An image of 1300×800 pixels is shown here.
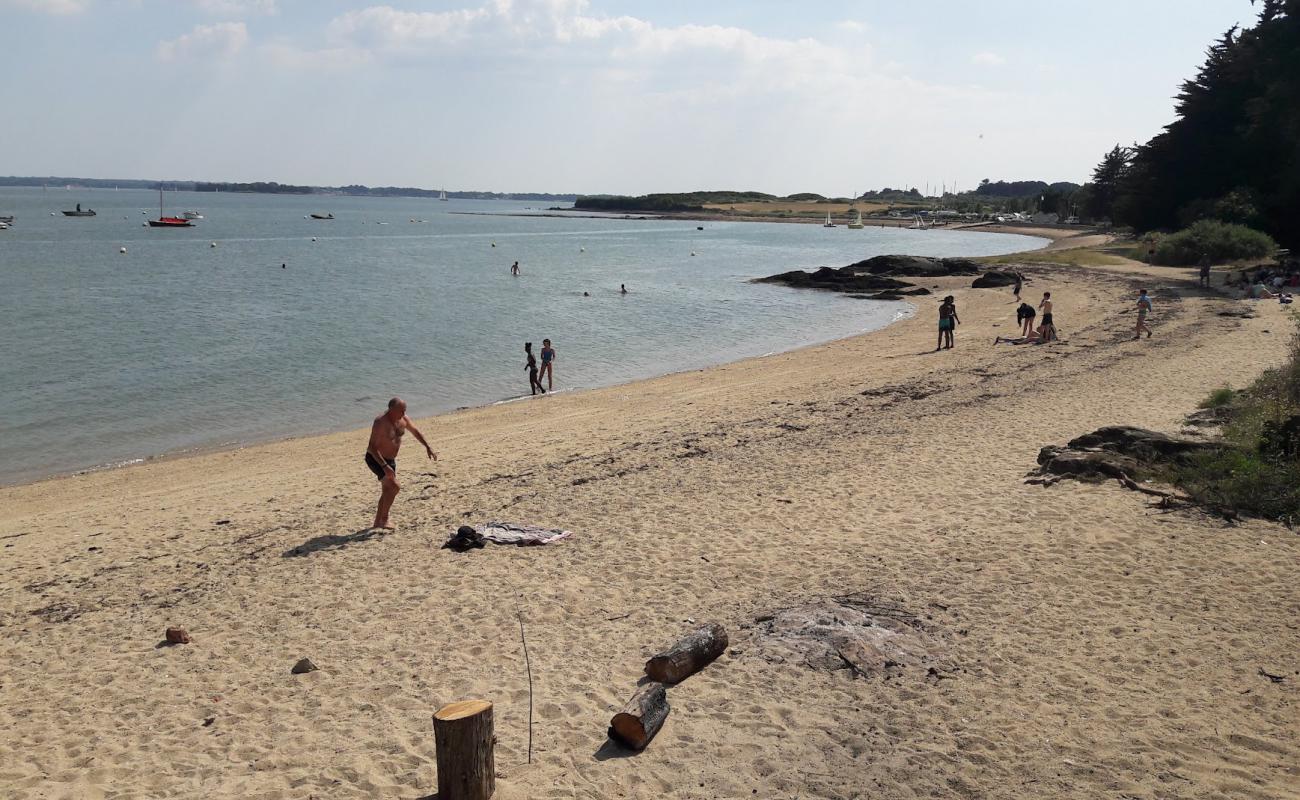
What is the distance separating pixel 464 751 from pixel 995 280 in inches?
1736

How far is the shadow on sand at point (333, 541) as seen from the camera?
995 cm

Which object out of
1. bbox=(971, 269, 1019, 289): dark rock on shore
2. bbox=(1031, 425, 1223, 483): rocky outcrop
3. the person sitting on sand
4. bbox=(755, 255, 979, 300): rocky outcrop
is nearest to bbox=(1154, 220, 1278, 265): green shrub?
bbox=(971, 269, 1019, 289): dark rock on shore

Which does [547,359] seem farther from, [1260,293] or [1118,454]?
[1260,293]

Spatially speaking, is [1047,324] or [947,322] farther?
[947,322]

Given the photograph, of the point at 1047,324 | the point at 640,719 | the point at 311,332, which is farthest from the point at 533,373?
the point at 640,719

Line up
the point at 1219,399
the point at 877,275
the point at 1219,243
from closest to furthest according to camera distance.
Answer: the point at 1219,399 → the point at 1219,243 → the point at 877,275

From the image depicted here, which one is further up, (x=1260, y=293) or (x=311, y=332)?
(x=1260, y=293)

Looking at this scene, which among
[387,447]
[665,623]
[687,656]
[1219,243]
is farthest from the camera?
[1219,243]

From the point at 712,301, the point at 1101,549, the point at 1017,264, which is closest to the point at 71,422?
the point at 1101,549

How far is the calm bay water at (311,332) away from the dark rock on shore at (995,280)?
6252 mm

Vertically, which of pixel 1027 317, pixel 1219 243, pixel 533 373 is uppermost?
pixel 1219 243

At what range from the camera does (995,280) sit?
146ft

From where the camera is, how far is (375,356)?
29.2m

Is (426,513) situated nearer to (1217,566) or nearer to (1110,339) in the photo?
(1217,566)
